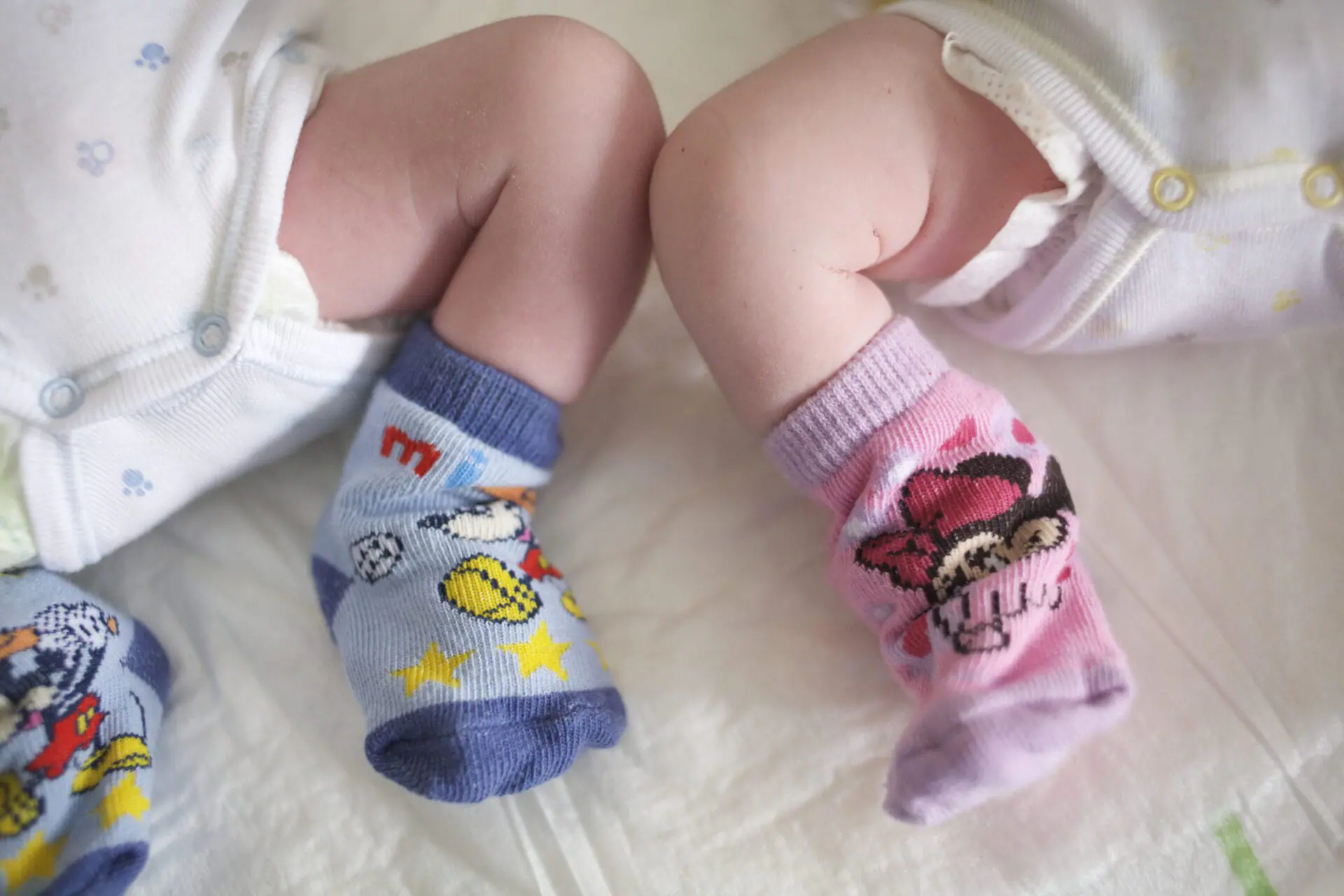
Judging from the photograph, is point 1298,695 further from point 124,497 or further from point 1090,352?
point 124,497

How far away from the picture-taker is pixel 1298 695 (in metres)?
0.60

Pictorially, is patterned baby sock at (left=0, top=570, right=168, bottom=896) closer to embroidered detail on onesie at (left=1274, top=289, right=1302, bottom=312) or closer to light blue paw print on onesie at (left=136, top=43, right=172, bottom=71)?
light blue paw print on onesie at (left=136, top=43, right=172, bottom=71)

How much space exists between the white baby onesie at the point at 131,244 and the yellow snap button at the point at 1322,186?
23.1 inches

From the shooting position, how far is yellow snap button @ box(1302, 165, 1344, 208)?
0.56 meters

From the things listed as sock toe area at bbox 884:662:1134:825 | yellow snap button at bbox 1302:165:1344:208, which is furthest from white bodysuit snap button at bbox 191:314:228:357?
yellow snap button at bbox 1302:165:1344:208

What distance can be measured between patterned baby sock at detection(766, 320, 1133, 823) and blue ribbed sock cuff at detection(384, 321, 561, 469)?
0.16 meters

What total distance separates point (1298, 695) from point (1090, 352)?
0.84ft

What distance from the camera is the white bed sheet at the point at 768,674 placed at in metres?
0.58

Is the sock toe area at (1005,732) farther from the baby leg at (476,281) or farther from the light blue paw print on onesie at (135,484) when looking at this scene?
the light blue paw print on onesie at (135,484)

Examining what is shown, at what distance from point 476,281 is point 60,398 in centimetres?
25

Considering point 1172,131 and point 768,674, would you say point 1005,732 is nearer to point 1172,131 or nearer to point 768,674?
point 768,674

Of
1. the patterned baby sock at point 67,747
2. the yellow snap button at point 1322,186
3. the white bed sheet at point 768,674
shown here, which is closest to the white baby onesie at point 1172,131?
the yellow snap button at point 1322,186

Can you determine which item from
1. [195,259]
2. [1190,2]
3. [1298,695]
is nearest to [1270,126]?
[1190,2]

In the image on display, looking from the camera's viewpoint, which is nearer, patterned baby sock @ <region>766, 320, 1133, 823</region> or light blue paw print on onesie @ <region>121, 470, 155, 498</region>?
patterned baby sock @ <region>766, 320, 1133, 823</region>
